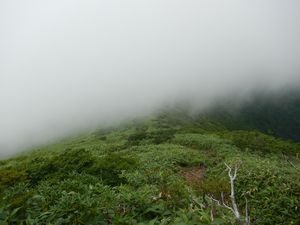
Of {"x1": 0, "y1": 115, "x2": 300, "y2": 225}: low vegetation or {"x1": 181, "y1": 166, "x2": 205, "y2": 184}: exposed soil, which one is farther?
{"x1": 181, "y1": 166, "x2": 205, "y2": 184}: exposed soil

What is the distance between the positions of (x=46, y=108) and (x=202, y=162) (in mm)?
168995

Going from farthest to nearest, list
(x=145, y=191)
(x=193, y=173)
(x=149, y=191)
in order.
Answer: (x=193, y=173), (x=149, y=191), (x=145, y=191)

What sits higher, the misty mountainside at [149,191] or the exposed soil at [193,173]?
the misty mountainside at [149,191]

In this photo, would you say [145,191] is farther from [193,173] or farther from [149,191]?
[193,173]

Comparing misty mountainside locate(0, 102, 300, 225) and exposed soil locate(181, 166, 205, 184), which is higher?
misty mountainside locate(0, 102, 300, 225)

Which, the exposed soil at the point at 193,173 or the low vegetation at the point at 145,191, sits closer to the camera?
the low vegetation at the point at 145,191

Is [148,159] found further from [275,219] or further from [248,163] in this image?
[275,219]

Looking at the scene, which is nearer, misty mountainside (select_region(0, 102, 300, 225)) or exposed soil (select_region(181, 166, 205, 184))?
misty mountainside (select_region(0, 102, 300, 225))

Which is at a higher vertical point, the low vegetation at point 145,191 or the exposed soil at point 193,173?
the low vegetation at point 145,191

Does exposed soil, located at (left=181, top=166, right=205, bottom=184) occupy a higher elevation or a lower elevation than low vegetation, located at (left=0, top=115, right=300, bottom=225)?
lower

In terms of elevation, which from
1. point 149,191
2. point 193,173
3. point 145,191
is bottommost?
point 193,173

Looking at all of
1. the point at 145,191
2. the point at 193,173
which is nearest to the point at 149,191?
the point at 145,191

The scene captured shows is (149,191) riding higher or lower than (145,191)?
lower

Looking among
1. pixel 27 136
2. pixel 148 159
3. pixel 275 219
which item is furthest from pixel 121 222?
pixel 27 136
